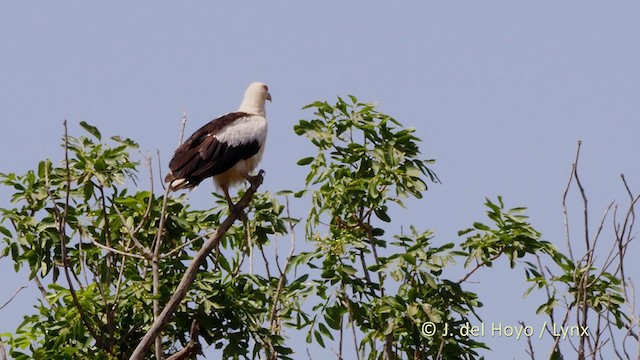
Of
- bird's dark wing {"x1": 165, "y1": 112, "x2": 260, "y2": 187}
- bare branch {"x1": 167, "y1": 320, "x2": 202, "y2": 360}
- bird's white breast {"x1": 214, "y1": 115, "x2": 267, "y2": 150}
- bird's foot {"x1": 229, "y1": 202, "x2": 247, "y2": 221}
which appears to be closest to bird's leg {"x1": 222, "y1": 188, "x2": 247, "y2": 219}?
bird's foot {"x1": 229, "y1": 202, "x2": 247, "y2": 221}

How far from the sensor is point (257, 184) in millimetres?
9023

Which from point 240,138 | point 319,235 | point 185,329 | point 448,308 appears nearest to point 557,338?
point 448,308

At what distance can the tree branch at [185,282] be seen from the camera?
7.86 meters

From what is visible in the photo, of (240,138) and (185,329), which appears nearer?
(185,329)

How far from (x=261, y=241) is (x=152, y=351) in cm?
103

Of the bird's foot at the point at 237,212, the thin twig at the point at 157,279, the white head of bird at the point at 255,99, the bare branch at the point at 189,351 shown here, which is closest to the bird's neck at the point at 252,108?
the white head of bird at the point at 255,99

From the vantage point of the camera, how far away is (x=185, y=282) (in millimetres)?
8125

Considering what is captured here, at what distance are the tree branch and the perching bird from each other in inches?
17.7

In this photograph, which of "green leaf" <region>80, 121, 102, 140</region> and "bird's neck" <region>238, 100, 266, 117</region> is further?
"bird's neck" <region>238, 100, 266, 117</region>

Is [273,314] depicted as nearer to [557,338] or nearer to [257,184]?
[257,184]

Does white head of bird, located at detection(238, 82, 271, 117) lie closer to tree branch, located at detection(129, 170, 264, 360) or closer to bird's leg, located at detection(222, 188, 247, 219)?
bird's leg, located at detection(222, 188, 247, 219)

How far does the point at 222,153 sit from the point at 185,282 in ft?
4.86

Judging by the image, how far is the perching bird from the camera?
9031 millimetres

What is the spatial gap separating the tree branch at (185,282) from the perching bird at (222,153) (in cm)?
45
